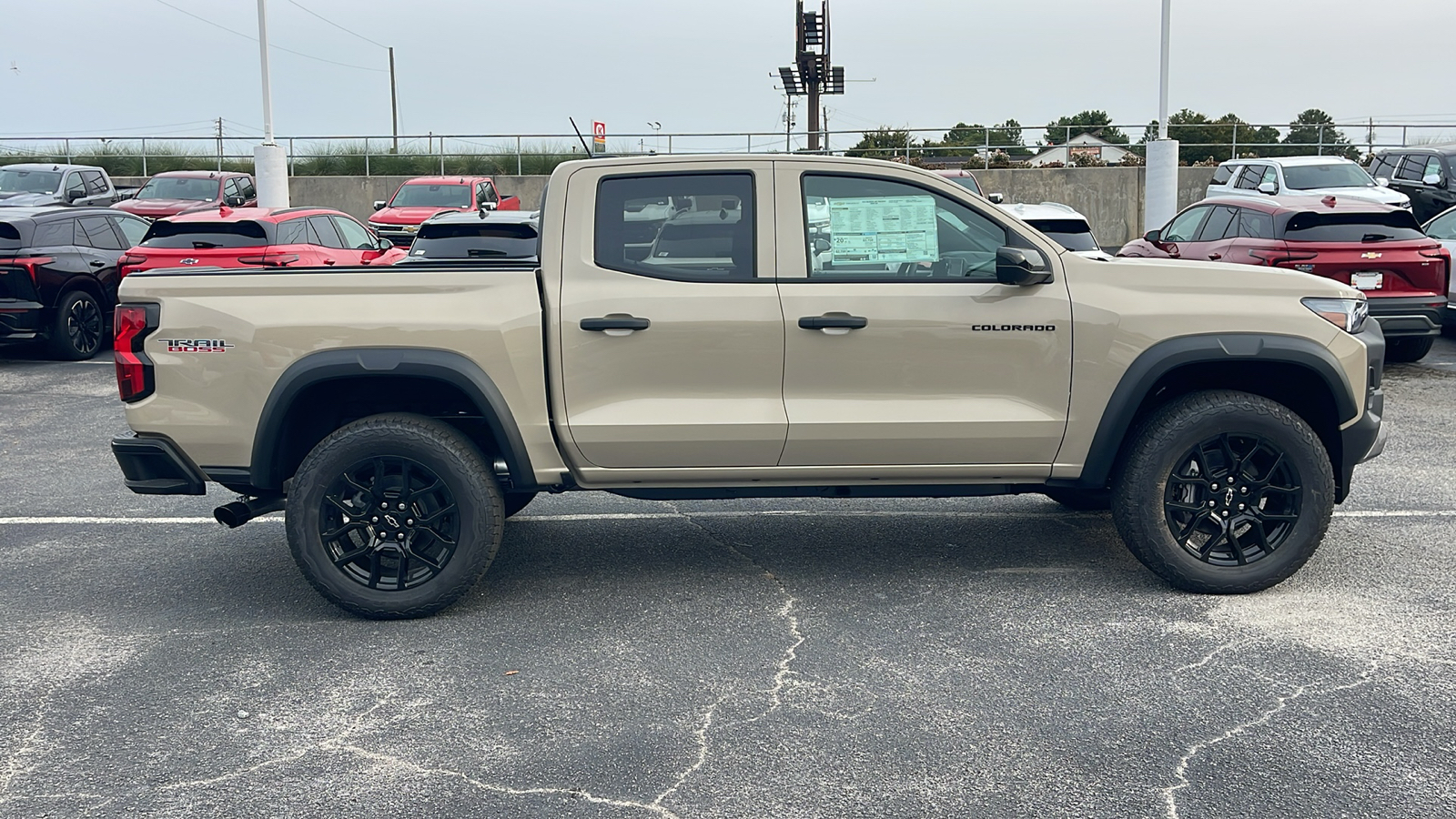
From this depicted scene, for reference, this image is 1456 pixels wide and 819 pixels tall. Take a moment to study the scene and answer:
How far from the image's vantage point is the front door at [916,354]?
5180mm

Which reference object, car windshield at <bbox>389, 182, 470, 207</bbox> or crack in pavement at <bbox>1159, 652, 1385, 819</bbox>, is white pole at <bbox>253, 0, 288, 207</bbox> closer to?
car windshield at <bbox>389, 182, 470, 207</bbox>

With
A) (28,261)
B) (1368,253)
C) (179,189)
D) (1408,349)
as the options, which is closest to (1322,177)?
(1408,349)

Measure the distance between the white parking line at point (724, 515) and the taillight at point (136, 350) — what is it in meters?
1.89

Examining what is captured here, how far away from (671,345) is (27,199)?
1771cm

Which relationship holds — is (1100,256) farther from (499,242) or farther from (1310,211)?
(499,242)

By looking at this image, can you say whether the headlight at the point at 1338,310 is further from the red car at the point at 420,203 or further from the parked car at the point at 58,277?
the red car at the point at 420,203

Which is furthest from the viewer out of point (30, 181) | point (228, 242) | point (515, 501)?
point (30, 181)

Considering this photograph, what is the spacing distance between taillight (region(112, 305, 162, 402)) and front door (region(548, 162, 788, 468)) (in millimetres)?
1658

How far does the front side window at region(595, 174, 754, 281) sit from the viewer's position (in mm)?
5250

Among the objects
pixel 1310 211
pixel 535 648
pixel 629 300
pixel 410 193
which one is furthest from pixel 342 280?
pixel 410 193

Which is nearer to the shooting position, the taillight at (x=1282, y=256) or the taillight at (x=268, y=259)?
the taillight at (x=1282, y=256)

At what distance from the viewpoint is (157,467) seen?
5195 mm

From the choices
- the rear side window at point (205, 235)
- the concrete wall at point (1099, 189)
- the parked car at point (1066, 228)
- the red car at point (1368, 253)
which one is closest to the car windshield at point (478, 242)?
the rear side window at point (205, 235)

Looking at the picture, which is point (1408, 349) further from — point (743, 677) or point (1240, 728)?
point (743, 677)
